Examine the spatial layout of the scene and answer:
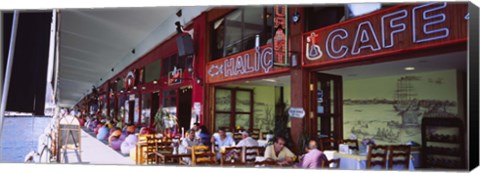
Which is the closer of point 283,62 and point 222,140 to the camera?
point 283,62

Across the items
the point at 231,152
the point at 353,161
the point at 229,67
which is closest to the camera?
the point at 353,161

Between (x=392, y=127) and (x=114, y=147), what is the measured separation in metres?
5.73

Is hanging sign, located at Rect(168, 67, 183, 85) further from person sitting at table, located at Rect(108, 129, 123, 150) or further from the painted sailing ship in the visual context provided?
the painted sailing ship

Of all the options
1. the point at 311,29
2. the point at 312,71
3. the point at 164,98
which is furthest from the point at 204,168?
the point at 164,98

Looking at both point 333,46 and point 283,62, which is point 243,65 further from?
point 333,46

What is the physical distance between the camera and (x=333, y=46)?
21.0ft

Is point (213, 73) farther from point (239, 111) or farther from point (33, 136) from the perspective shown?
point (33, 136)

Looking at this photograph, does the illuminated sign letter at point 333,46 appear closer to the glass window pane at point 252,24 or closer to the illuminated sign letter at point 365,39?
the illuminated sign letter at point 365,39

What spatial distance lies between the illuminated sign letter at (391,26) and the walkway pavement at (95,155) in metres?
4.42

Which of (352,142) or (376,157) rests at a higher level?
(352,142)

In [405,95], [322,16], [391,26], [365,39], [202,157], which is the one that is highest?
[322,16]

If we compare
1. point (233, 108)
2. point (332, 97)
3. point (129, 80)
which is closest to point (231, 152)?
point (332, 97)

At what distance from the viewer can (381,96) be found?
366 inches

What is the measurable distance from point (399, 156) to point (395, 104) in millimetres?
3373
